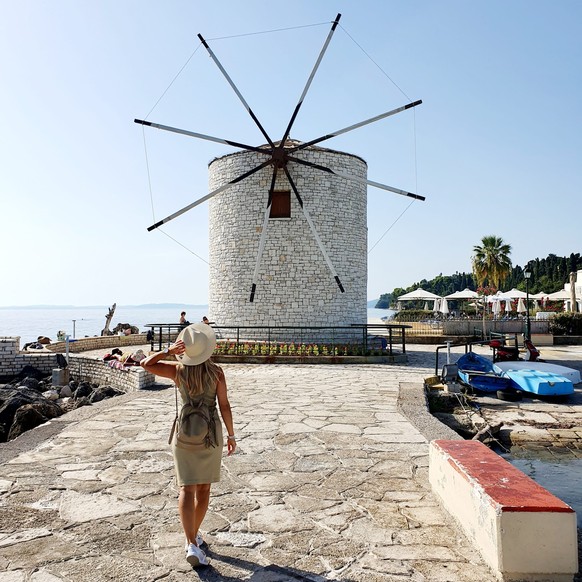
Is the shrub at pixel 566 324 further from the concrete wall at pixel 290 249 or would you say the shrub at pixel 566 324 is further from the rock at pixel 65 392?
the rock at pixel 65 392

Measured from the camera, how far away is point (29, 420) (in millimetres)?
8359

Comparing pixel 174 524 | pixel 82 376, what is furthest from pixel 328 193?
pixel 174 524

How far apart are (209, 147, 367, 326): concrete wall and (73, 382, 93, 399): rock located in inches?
213

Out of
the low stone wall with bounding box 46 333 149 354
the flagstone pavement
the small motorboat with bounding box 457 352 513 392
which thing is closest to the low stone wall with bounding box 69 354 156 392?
the flagstone pavement

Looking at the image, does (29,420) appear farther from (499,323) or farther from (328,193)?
(499,323)

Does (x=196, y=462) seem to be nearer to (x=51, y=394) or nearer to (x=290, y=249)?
(x=51, y=394)

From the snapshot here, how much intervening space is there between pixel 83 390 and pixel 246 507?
34.0ft

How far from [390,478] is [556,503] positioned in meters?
1.88

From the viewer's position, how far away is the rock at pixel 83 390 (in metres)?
12.6

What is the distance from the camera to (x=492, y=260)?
30375mm

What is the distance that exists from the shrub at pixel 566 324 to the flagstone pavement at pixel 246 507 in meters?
18.4

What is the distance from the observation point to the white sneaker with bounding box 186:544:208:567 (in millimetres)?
2922

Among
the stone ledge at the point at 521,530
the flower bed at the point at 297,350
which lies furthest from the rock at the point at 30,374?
the stone ledge at the point at 521,530

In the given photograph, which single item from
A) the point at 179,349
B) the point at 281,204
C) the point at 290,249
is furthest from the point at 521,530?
the point at 281,204
